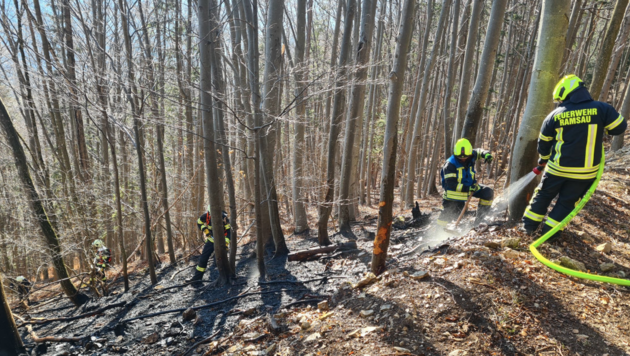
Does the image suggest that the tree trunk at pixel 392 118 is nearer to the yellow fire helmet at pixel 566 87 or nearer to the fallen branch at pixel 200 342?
the yellow fire helmet at pixel 566 87

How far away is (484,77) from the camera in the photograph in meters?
5.20

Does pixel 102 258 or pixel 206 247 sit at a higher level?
pixel 206 247

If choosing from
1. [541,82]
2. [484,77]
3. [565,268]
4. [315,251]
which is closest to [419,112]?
[484,77]

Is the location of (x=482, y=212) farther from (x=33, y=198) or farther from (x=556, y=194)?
(x=33, y=198)

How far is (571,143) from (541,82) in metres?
0.81

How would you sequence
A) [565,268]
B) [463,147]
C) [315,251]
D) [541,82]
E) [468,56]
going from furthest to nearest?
[315,251] → [468,56] → [463,147] → [541,82] → [565,268]

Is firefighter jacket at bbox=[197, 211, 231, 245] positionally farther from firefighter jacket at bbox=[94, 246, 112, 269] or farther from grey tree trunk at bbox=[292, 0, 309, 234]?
firefighter jacket at bbox=[94, 246, 112, 269]

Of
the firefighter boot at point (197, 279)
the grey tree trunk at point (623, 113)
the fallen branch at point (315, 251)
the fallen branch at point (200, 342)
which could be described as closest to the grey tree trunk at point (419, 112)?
the fallen branch at point (315, 251)

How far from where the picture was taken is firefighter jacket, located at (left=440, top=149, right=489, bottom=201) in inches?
214

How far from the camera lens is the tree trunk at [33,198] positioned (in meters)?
6.16

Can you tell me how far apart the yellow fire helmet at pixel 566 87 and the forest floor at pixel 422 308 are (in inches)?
62.1

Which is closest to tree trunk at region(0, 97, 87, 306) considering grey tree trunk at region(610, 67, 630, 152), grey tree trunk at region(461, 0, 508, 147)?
grey tree trunk at region(461, 0, 508, 147)

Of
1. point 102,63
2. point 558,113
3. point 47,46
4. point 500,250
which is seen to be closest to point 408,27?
point 558,113

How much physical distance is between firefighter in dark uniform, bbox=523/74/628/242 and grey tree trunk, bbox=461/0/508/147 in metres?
1.51
